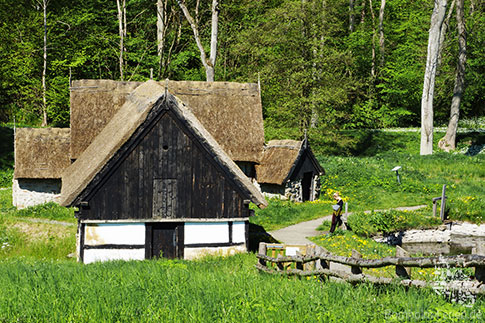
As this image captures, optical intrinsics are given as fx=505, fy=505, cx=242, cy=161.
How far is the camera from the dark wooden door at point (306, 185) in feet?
99.7

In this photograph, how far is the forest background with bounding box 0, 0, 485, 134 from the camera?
127ft

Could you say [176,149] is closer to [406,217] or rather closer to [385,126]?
[406,217]

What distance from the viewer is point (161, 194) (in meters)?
17.9

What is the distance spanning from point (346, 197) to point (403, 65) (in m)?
29.6

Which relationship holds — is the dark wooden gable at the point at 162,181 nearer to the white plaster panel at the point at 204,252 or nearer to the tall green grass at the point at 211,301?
the white plaster panel at the point at 204,252

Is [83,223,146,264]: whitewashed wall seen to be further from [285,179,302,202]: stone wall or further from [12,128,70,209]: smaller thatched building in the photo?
[285,179,302,202]: stone wall

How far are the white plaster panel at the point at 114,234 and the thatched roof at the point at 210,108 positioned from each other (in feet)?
28.2

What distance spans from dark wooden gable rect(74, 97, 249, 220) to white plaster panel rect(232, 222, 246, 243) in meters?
0.41

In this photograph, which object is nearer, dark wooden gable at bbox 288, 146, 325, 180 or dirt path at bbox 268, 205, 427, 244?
dirt path at bbox 268, 205, 427, 244

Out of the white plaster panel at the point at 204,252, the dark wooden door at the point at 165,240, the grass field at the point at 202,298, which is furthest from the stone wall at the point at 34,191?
the white plaster panel at the point at 204,252

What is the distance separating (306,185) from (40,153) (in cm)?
1527

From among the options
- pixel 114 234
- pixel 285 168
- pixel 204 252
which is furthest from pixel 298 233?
pixel 114 234

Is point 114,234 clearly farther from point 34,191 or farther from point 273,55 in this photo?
point 273,55

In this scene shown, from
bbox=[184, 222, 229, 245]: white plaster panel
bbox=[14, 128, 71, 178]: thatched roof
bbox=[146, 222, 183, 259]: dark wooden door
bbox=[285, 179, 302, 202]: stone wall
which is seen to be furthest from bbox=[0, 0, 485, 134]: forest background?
bbox=[184, 222, 229, 245]: white plaster panel
